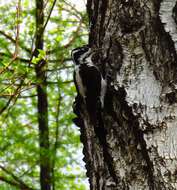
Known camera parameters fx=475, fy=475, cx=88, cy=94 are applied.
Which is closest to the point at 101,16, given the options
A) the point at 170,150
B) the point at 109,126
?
the point at 109,126

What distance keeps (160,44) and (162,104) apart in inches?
8.6

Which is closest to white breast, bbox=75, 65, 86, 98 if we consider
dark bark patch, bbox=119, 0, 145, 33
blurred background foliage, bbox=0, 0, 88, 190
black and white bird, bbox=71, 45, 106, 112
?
black and white bird, bbox=71, 45, 106, 112

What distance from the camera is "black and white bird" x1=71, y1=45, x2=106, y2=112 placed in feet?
5.22

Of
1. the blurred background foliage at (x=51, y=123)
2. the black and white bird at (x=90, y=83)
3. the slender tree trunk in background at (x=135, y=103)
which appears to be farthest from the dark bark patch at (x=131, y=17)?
the blurred background foliage at (x=51, y=123)

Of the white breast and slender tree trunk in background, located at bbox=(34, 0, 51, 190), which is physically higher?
slender tree trunk in background, located at bbox=(34, 0, 51, 190)

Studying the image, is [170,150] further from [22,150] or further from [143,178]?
[22,150]

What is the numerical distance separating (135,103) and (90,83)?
0.29 meters

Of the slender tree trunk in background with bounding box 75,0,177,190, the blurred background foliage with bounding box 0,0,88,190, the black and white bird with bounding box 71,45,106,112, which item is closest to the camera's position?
the slender tree trunk in background with bounding box 75,0,177,190

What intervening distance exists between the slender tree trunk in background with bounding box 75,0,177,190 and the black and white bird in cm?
3

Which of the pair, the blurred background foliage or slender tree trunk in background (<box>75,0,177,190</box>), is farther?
the blurred background foliage

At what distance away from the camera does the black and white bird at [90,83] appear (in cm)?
159

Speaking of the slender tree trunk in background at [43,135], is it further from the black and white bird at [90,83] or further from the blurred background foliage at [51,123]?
the black and white bird at [90,83]

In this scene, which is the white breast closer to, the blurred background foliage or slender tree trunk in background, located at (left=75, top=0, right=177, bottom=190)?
slender tree trunk in background, located at (left=75, top=0, right=177, bottom=190)

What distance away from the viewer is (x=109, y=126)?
1.55 metres
